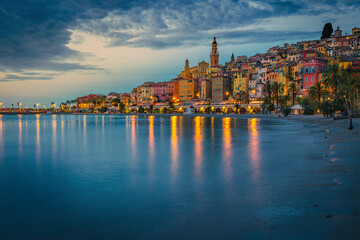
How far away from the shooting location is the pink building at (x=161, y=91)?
574 feet

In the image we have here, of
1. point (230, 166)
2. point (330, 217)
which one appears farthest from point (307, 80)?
point (330, 217)

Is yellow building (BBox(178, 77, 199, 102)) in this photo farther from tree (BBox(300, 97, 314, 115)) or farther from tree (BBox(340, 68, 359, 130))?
tree (BBox(340, 68, 359, 130))

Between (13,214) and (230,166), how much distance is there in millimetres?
9200

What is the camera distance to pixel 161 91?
17738cm

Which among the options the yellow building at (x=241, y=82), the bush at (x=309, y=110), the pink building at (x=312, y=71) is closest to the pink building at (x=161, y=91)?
the yellow building at (x=241, y=82)

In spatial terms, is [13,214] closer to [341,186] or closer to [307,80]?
[341,186]

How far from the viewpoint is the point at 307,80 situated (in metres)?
87.8

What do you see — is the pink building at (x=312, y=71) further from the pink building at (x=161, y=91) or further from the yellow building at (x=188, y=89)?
the pink building at (x=161, y=91)

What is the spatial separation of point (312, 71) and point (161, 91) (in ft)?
344

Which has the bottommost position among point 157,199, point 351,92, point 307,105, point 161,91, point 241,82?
point 157,199

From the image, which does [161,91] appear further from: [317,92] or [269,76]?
[317,92]

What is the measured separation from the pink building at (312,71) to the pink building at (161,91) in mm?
97037

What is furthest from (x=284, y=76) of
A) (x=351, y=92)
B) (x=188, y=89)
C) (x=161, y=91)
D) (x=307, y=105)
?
(x=161, y=91)

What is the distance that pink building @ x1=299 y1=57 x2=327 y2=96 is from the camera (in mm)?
85713
